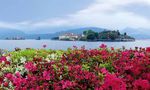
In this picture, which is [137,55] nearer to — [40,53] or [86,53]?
[86,53]

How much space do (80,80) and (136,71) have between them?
115cm

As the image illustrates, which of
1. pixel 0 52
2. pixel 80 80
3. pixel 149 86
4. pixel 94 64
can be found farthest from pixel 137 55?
pixel 0 52

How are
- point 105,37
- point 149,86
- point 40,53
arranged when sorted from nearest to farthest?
point 149,86 < point 40,53 < point 105,37

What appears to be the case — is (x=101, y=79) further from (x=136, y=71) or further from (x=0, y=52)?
(x=0, y=52)

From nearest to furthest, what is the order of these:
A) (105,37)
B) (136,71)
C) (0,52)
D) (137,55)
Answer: (136,71) < (137,55) < (0,52) < (105,37)

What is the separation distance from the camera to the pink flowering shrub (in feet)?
22.1

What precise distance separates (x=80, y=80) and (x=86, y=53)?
11.1 ft

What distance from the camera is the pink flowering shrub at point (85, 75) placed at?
675cm

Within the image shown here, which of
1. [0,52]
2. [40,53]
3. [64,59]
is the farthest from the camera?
[0,52]

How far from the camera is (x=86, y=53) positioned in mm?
11328

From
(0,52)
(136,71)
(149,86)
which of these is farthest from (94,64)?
(0,52)

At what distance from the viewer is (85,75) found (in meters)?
8.04

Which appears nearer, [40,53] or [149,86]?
[149,86]

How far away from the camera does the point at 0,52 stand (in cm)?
1598
